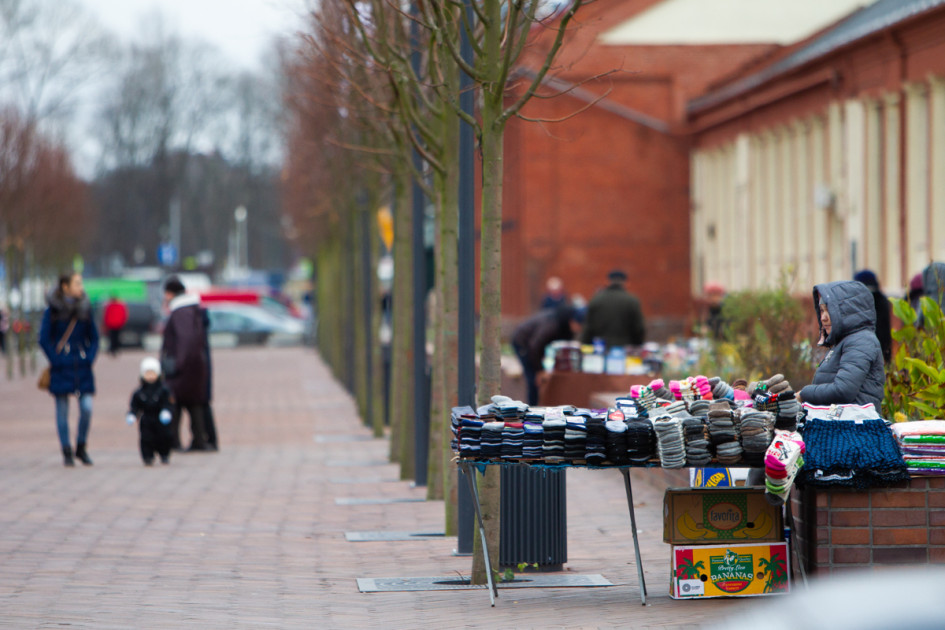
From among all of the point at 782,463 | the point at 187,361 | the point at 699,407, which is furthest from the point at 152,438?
the point at 782,463

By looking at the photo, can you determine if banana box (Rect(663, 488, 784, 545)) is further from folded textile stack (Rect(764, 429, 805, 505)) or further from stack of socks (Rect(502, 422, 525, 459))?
stack of socks (Rect(502, 422, 525, 459))

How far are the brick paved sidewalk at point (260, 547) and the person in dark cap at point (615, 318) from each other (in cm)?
319

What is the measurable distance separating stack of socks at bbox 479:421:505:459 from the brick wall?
4.94ft

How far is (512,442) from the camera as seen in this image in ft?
23.7

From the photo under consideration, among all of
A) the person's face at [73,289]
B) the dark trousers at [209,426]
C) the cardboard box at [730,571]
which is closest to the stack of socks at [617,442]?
the cardboard box at [730,571]

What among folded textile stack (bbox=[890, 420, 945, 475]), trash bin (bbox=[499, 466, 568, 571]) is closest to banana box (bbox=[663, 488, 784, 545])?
folded textile stack (bbox=[890, 420, 945, 475])

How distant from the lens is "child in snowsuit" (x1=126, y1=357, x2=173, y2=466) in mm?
15164

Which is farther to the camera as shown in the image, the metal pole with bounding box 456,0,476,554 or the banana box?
the metal pole with bounding box 456,0,476,554

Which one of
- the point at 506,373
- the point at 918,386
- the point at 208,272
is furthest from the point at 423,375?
the point at 208,272

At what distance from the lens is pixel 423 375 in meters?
12.8

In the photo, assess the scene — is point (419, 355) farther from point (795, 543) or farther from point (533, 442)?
point (795, 543)

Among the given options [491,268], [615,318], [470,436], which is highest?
[491,268]

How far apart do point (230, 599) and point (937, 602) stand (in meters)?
5.58

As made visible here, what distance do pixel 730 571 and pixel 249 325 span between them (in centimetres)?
4841
